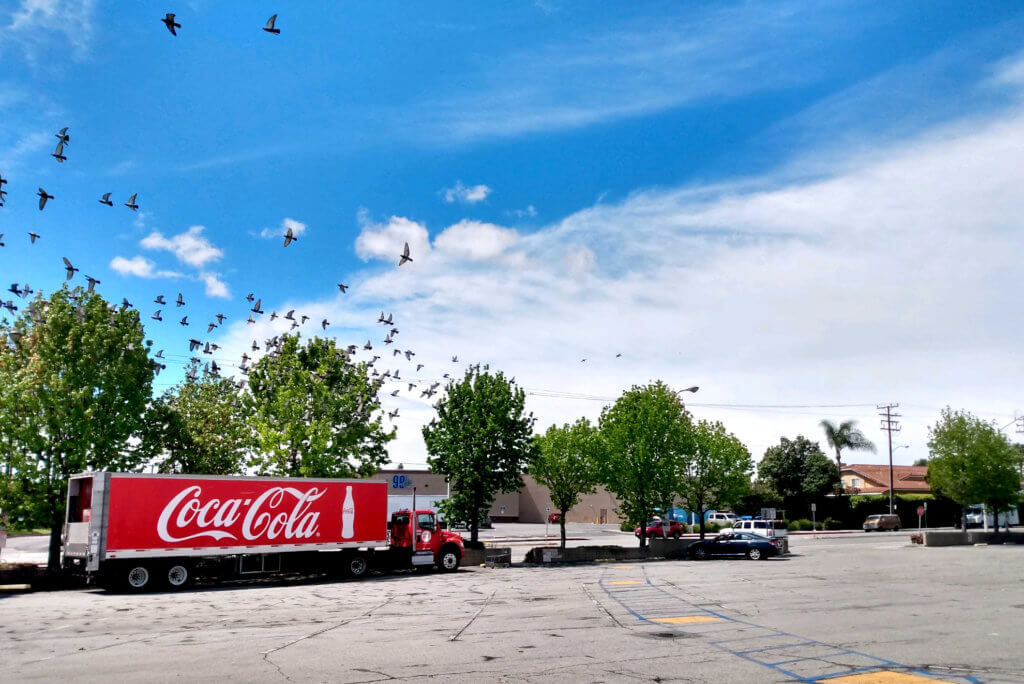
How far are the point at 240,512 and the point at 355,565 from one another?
5.61 meters

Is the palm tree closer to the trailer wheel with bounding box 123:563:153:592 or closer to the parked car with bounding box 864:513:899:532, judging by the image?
the parked car with bounding box 864:513:899:532

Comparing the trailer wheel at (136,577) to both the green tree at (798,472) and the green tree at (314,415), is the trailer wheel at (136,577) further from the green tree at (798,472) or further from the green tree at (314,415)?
the green tree at (798,472)

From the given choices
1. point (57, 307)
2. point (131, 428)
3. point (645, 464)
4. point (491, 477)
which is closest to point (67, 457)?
point (131, 428)

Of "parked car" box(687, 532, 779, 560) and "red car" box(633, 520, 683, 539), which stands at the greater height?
"parked car" box(687, 532, 779, 560)

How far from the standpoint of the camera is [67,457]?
2973cm

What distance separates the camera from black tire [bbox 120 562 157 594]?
24984 mm

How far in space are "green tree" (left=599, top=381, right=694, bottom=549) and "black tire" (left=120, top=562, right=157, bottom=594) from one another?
84.0 feet

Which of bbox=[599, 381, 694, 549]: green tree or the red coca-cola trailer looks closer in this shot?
the red coca-cola trailer

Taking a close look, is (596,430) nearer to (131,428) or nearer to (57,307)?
(131,428)

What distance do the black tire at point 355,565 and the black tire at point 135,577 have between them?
23.8ft

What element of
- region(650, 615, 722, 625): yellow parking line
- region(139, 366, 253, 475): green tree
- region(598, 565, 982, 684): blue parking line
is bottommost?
region(650, 615, 722, 625): yellow parking line

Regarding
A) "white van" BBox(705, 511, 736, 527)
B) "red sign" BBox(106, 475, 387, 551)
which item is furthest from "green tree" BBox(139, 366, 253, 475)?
"white van" BBox(705, 511, 736, 527)

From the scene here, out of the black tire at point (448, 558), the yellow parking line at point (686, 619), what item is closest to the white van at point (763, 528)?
the black tire at point (448, 558)

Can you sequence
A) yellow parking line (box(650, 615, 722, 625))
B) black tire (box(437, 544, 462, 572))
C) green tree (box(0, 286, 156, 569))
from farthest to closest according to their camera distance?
black tire (box(437, 544, 462, 572)) → green tree (box(0, 286, 156, 569)) → yellow parking line (box(650, 615, 722, 625))
